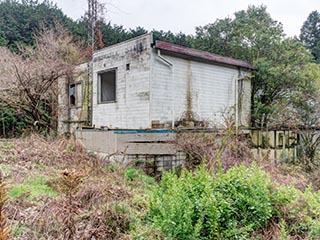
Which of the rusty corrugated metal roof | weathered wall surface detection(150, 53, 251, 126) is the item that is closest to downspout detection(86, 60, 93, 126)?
weathered wall surface detection(150, 53, 251, 126)

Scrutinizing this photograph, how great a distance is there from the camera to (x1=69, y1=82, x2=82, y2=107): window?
500 inches

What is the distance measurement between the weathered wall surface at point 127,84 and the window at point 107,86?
0.55 ft

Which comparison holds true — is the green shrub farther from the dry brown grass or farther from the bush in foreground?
the dry brown grass

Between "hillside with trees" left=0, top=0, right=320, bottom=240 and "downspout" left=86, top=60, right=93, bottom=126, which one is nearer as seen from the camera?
"hillside with trees" left=0, top=0, right=320, bottom=240

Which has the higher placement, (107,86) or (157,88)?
(107,86)

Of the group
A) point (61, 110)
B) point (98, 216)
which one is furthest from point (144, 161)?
point (61, 110)

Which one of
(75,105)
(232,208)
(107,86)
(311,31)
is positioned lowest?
(232,208)

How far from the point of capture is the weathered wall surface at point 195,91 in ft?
29.5

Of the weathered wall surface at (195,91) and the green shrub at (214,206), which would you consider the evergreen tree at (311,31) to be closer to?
the weathered wall surface at (195,91)

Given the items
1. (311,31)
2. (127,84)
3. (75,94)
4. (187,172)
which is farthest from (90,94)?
(311,31)

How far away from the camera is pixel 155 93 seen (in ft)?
29.1

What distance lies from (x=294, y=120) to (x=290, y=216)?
787cm

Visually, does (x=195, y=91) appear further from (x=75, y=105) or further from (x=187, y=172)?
(x=75, y=105)

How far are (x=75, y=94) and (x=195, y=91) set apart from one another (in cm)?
588
